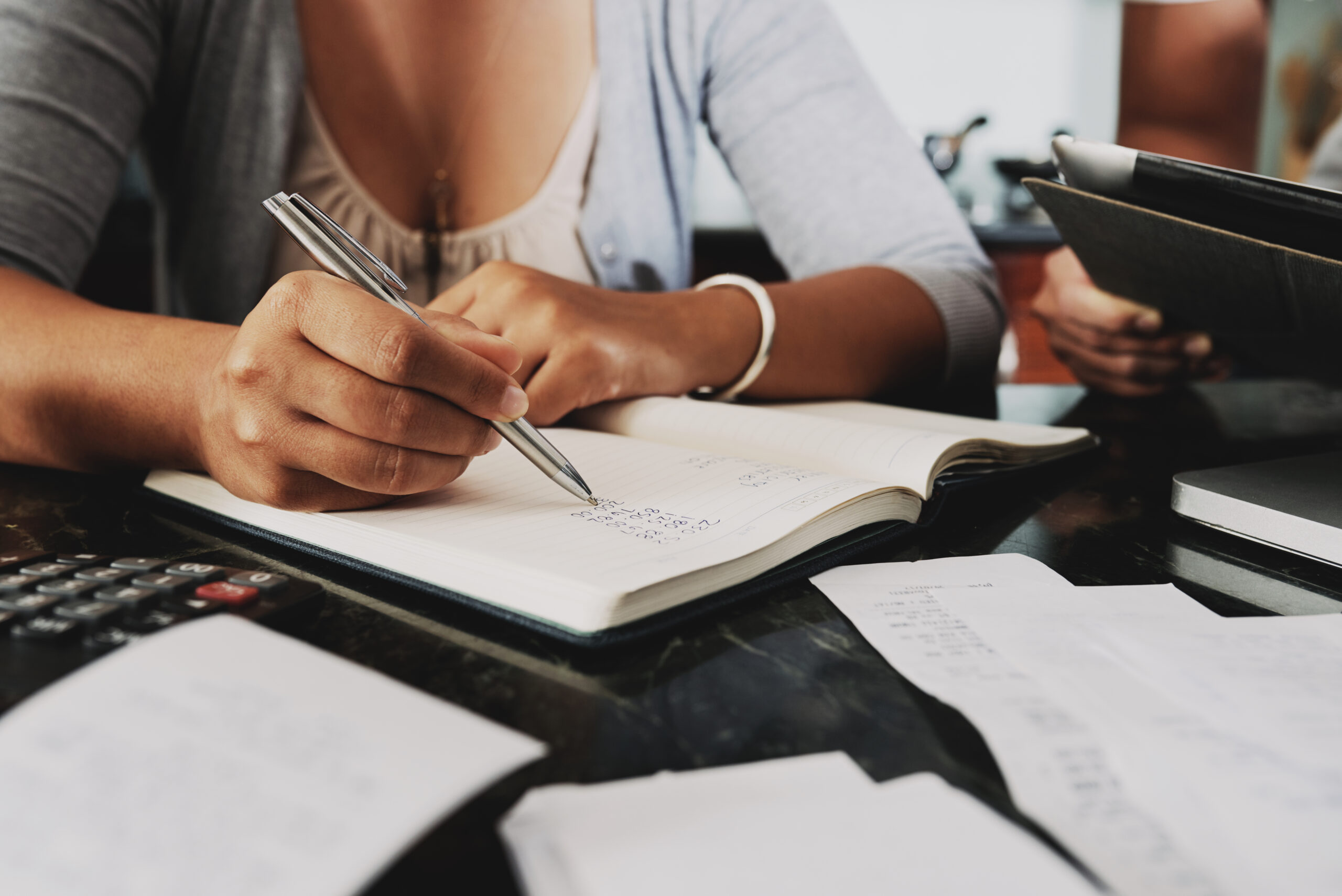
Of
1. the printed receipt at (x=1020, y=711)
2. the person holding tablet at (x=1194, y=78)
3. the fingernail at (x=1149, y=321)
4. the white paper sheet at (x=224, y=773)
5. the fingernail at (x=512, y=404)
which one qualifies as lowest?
the printed receipt at (x=1020, y=711)

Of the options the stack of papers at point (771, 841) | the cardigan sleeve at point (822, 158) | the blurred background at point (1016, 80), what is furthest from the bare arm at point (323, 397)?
the blurred background at point (1016, 80)

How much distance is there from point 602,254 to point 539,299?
1.34 ft

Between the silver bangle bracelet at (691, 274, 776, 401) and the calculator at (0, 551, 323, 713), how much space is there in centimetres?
43

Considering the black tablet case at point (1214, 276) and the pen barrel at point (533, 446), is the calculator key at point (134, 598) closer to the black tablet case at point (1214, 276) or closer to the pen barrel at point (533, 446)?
the pen barrel at point (533, 446)

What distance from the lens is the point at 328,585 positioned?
1.27 ft

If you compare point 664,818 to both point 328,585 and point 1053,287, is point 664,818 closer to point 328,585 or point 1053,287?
point 328,585

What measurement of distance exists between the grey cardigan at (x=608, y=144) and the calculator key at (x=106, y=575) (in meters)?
0.50

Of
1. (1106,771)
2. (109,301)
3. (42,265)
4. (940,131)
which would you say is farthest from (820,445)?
(940,131)

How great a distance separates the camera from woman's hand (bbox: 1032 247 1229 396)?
0.88 meters

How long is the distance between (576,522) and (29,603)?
0.69ft

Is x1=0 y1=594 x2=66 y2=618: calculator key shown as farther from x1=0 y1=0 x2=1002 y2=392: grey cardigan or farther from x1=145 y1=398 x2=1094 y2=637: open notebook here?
x1=0 y1=0 x2=1002 y2=392: grey cardigan

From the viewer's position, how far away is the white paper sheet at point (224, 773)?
0.18m

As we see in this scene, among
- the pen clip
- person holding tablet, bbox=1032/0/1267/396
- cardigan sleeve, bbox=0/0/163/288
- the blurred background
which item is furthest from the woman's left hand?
person holding tablet, bbox=1032/0/1267/396

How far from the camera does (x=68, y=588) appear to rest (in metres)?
0.32
